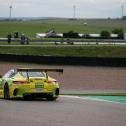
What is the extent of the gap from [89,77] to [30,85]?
1521 cm

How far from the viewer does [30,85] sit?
1881 centimetres

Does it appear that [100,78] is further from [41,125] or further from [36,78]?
[41,125]

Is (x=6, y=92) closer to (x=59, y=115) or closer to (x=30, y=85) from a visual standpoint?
(x=30, y=85)

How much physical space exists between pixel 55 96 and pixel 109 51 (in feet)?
97.7

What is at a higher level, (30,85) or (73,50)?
(30,85)

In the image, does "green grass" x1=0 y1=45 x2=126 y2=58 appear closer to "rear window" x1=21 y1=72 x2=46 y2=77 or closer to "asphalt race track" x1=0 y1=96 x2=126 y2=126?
"rear window" x1=21 y1=72 x2=46 y2=77

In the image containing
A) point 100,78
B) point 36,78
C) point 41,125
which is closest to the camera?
point 41,125

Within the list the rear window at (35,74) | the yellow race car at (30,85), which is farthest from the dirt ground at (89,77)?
the yellow race car at (30,85)

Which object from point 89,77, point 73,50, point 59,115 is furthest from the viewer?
point 73,50

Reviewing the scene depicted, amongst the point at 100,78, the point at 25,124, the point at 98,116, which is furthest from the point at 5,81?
the point at 100,78

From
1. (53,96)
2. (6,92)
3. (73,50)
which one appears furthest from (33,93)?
(73,50)

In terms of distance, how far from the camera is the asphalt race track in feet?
40.4

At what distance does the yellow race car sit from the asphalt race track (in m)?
1.81

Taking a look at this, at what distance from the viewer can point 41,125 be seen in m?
11.8
